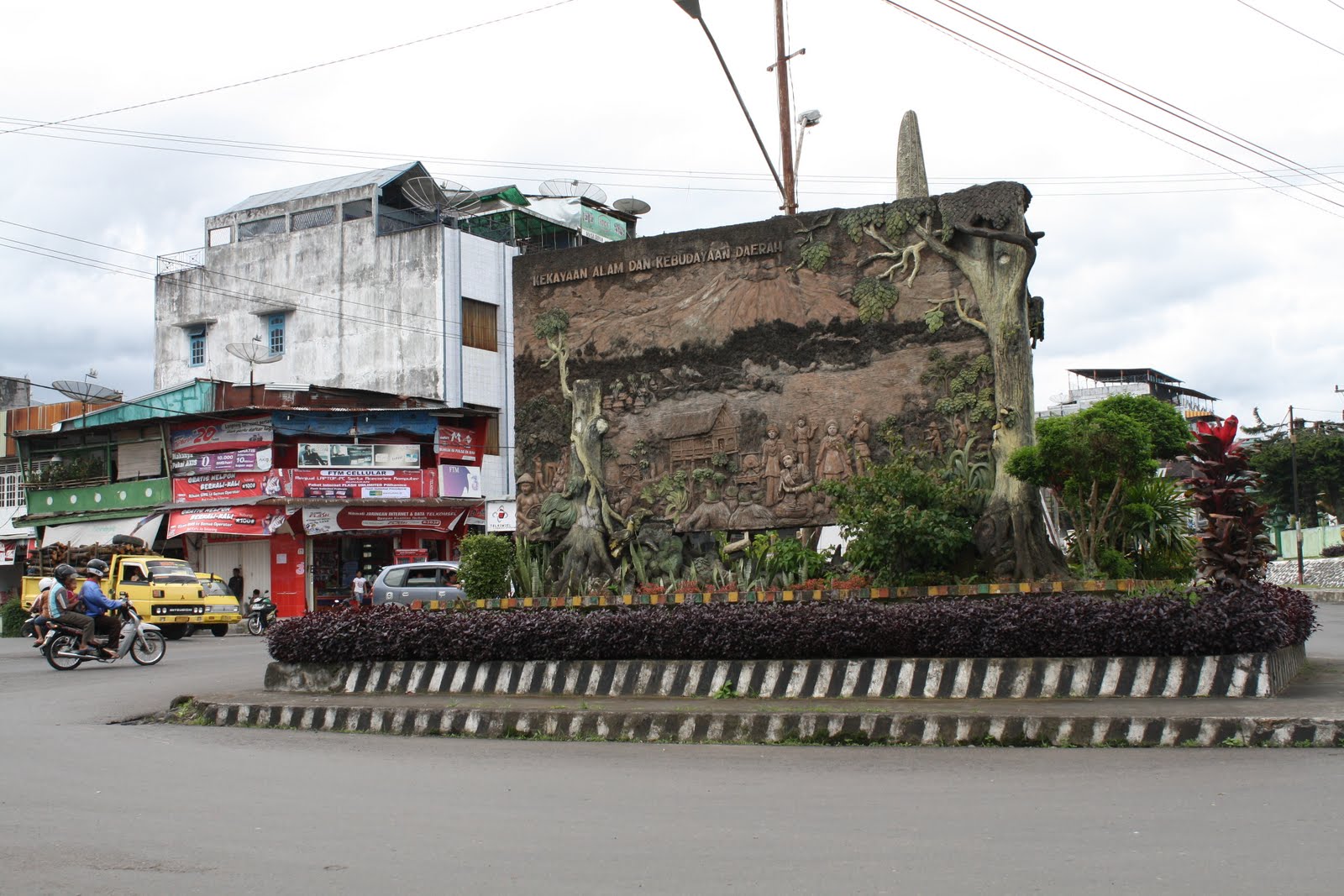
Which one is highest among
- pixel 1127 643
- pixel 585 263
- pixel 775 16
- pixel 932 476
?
pixel 775 16

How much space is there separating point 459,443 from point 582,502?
21659mm

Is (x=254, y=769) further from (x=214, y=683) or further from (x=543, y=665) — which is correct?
(x=214, y=683)

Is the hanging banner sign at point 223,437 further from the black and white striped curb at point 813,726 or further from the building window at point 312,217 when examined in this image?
the black and white striped curb at point 813,726

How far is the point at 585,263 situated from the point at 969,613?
7293mm

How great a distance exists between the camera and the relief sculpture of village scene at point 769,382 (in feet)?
42.2

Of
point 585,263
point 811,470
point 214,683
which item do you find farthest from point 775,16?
point 214,683

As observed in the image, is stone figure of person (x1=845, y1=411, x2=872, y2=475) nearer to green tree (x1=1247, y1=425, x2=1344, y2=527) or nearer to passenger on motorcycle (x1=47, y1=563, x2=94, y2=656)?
passenger on motorcycle (x1=47, y1=563, x2=94, y2=656)

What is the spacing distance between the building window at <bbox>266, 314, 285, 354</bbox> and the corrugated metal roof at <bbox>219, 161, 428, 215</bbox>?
413 cm

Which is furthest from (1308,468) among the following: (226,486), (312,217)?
Answer: (226,486)

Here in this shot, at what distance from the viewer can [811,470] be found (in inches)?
543

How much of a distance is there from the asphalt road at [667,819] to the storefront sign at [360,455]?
24.9 metres

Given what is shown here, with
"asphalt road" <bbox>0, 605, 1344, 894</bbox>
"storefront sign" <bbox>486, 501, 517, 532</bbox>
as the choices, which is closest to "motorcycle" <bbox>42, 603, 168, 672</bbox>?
"asphalt road" <bbox>0, 605, 1344, 894</bbox>

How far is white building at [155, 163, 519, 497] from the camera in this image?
38.5 metres

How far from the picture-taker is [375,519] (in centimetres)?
3444
